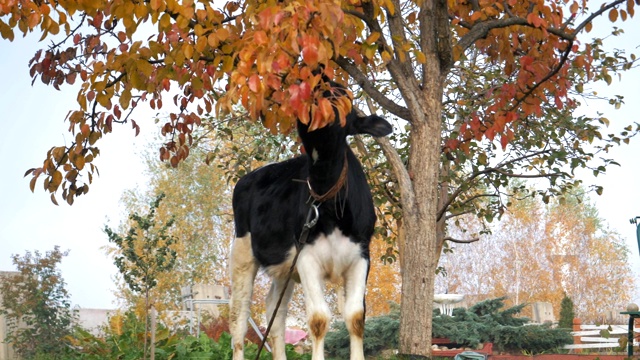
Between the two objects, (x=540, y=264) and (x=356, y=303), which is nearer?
(x=356, y=303)

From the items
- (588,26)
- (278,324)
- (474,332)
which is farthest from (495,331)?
(278,324)

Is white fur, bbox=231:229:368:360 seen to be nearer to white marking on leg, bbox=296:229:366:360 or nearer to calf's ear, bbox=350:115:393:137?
white marking on leg, bbox=296:229:366:360

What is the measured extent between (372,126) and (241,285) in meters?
2.65

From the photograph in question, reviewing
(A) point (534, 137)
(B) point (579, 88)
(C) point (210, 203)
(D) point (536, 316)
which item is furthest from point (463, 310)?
(C) point (210, 203)

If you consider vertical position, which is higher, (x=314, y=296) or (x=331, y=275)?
(x=331, y=275)

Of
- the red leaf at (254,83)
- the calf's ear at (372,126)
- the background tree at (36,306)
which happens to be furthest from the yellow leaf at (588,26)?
the background tree at (36,306)

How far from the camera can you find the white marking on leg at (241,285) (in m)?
8.46

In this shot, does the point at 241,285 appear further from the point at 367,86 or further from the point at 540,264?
the point at 540,264

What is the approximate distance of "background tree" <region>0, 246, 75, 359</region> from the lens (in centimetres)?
1933

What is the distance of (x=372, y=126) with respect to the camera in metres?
6.75

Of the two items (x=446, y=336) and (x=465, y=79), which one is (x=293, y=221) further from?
(x=446, y=336)

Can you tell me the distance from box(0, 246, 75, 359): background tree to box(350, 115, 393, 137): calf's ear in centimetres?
1378

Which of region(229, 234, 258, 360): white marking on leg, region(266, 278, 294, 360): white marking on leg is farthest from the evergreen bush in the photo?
region(266, 278, 294, 360): white marking on leg

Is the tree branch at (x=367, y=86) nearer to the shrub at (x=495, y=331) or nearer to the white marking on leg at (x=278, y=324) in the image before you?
the white marking on leg at (x=278, y=324)
